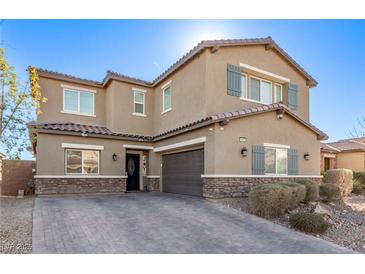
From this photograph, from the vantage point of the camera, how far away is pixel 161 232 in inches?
296

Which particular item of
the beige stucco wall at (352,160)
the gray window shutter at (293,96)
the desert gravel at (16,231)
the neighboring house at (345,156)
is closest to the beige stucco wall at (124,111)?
the desert gravel at (16,231)

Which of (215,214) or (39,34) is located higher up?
(39,34)

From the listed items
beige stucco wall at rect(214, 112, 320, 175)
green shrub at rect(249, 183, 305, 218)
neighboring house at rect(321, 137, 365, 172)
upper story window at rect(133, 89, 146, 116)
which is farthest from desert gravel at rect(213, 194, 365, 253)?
neighboring house at rect(321, 137, 365, 172)

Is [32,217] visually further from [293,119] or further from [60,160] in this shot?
[293,119]

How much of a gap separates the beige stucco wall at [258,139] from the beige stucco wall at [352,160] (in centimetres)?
1065

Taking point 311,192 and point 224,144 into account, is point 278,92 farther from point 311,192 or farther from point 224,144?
point 311,192

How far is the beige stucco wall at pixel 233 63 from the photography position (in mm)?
13477

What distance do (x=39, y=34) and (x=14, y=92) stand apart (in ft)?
14.3

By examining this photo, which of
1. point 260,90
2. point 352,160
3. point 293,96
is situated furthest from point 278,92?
point 352,160

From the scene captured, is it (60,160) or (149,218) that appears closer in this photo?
(149,218)

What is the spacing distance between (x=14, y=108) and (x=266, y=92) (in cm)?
1355
